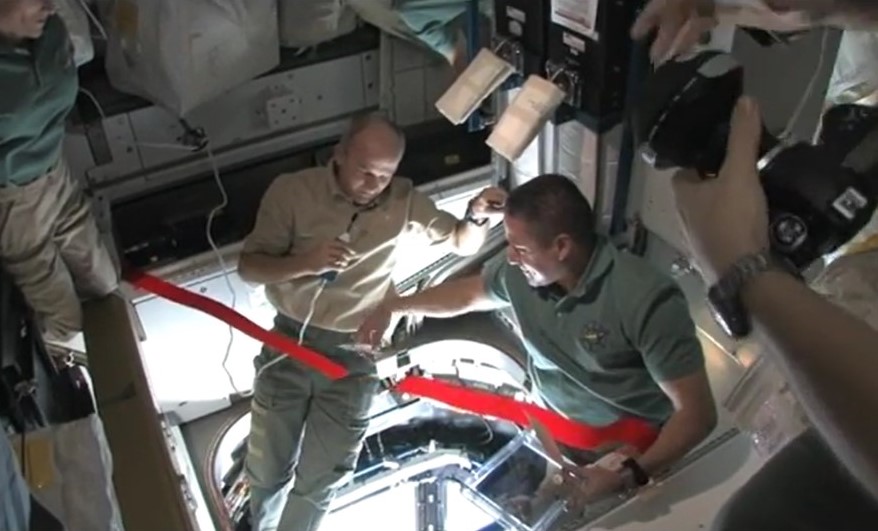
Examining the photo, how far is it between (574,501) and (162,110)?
132cm

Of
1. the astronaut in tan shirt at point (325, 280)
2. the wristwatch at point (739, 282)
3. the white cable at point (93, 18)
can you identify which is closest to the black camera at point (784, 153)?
the wristwatch at point (739, 282)

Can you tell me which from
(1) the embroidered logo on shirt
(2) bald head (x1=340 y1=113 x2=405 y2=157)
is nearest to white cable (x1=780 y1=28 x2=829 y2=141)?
(1) the embroidered logo on shirt

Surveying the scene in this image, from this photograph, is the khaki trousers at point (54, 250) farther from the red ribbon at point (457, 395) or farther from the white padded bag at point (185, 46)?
the white padded bag at point (185, 46)

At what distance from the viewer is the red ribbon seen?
194cm

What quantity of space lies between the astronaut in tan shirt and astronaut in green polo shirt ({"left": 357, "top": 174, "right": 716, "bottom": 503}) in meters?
0.32

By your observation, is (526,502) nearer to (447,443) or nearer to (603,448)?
(603,448)

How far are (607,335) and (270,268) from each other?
0.79m

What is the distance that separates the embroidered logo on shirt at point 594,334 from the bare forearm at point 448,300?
277mm

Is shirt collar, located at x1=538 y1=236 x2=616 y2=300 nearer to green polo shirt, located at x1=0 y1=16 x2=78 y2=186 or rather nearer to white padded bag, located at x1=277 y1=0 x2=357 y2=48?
white padded bag, located at x1=277 y1=0 x2=357 y2=48

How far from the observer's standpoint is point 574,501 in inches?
74.0

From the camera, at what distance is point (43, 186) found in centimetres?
192

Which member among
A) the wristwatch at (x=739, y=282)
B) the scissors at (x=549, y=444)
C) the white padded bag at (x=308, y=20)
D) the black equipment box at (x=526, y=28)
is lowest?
the scissors at (x=549, y=444)

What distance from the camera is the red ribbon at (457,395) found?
6.36ft

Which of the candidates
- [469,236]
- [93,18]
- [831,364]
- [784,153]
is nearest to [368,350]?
[469,236]
